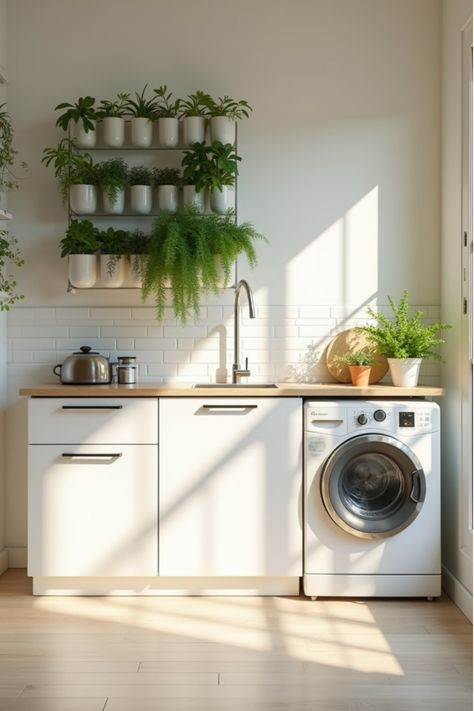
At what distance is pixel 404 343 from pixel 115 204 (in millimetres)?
1583

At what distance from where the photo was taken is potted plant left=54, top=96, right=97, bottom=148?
12.8ft

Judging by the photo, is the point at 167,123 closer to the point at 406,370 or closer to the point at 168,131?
the point at 168,131

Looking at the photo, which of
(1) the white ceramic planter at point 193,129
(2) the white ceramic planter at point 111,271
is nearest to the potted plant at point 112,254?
(2) the white ceramic planter at point 111,271

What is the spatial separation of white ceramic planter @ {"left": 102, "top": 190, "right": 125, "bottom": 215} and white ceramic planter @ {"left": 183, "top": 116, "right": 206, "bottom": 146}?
1.40ft

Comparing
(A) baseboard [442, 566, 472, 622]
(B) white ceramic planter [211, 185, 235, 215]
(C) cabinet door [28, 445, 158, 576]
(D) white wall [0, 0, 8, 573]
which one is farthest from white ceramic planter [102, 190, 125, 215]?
(A) baseboard [442, 566, 472, 622]

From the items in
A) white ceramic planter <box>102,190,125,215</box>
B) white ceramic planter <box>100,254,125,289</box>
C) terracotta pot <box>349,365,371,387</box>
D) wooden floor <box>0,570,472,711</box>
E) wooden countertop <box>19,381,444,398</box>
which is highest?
white ceramic planter <box>102,190,125,215</box>

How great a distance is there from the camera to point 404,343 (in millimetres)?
3768

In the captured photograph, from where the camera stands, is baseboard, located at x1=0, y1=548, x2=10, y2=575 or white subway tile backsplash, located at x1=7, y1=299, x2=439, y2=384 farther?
white subway tile backsplash, located at x1=7, y1=299, x2=439, y2=384

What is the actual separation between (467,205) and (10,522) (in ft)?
9.08

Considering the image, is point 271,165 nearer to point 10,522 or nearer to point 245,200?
point 245,200

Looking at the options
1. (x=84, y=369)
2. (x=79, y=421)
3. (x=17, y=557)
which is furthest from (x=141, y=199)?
(x=17, y=557)

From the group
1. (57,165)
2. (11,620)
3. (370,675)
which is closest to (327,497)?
(370,675)

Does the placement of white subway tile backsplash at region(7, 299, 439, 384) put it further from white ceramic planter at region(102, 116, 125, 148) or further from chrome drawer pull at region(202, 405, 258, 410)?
white ceramic planter at region(102, 116, 125, 148)

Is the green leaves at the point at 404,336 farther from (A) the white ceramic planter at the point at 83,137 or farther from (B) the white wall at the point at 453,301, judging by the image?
(A) the white ceramic planter at the point at 83,137
